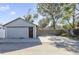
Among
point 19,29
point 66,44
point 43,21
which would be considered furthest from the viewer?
point 19,29

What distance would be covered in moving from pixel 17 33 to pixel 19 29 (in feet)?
0.65

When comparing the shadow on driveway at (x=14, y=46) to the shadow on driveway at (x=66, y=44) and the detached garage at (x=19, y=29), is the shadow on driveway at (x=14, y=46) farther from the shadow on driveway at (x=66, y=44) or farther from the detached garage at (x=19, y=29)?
the shadow on driveway at (x=66, y=44)

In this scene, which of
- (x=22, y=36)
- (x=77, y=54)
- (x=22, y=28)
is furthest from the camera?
(x=22, y=28)

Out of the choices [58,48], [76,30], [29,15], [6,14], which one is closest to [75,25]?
[76,30]

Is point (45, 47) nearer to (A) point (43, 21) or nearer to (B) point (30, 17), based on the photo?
(A) point (43, 21)

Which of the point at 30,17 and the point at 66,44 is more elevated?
the point at 30,17

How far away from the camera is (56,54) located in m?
2.90

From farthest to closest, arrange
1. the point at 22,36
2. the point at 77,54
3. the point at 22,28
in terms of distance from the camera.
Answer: the point at 22,28 < the point at 22,36 < the point at 77,54

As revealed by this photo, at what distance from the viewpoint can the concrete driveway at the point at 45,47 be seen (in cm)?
295

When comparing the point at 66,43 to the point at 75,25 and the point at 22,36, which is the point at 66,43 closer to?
the point at 75,25

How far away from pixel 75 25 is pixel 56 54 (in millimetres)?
646

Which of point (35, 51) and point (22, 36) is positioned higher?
point (22, 36)

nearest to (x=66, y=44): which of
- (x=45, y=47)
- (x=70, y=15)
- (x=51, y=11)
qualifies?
(x=45, y=47)

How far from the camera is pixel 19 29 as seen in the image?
3.28 m
